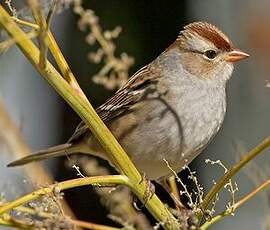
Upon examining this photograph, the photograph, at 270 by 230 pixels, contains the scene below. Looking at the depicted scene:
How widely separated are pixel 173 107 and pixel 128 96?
23 cm

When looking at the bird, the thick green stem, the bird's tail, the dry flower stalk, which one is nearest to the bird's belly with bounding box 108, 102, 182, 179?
the bird

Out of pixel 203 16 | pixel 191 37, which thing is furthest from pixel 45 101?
pixel 191 37

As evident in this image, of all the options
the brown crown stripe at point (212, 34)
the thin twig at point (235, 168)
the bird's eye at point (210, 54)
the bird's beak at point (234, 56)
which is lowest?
the thin twig at point (235, 168)

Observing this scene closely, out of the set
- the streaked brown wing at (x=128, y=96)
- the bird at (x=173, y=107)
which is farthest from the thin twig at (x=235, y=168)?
the streaked brown wing at (x=128, y=96)

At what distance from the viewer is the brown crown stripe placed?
8.52 ft

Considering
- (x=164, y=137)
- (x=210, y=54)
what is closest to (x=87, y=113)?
(x=164, y=137)

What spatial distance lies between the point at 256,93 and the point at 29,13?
7.27 feet

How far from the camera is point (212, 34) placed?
2629mm

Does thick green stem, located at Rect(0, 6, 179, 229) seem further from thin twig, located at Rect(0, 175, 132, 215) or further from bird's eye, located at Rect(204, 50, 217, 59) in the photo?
bird's eye, located at Rect(204, 50, 217, 59)

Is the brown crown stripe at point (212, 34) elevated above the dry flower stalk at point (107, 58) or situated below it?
below

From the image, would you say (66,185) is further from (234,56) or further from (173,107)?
(234,56)

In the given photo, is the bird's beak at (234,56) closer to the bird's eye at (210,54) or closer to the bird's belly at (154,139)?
the bird's eye at (210,54)

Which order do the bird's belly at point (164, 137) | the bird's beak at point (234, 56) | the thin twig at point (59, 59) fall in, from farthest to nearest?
the bird's beak at point (234, 56), the bird's belly at point (164, 137), the thin twig at point (59, 59)

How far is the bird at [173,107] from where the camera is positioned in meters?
2.52
